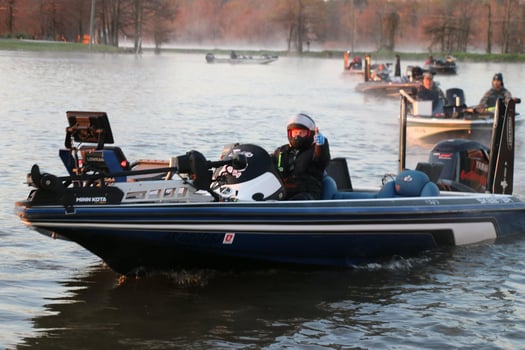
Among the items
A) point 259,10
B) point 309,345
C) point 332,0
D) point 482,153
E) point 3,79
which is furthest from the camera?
point 259,10

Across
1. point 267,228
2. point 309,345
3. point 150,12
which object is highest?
point 150,12

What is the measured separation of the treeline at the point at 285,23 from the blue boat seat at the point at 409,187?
91.6m

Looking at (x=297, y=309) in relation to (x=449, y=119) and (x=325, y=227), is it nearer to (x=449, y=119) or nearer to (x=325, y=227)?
(x=325, y=227)

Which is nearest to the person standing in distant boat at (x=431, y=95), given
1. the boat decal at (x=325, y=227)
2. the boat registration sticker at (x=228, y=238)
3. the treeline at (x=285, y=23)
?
the boat decal at (x=325, y=227)

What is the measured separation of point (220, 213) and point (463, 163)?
4.46 metres

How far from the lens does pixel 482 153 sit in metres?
12.9

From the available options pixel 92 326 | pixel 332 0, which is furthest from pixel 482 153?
pixel 332 0

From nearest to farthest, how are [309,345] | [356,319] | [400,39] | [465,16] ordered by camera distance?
[309,345], [356,319], [465,16], [400,39]

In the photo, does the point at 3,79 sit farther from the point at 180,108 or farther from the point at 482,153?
the point at 482,153

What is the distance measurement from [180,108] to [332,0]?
145955 mm

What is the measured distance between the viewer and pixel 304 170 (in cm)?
1032

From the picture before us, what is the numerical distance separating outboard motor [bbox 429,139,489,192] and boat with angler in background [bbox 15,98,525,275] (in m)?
1.41

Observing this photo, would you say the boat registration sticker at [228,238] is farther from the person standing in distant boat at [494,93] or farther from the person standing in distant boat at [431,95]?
the person standing in distant boat at [431,95]

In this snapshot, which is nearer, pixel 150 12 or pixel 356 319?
pixel 356 319
